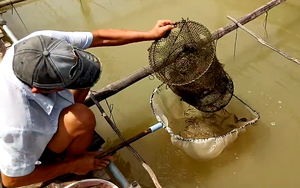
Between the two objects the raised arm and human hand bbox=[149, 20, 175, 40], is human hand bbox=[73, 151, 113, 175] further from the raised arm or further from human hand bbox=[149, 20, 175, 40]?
human hand bbox=[149, 20, 175, 40]

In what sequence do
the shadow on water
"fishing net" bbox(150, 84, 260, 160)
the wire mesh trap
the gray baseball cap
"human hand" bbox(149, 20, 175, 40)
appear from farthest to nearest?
"fishing net" bbox(150, 84, 260, 160) → the shadow on water → the wire mesh trap → "human hand" bbox(149, 20, 175, 40) → the gray baseball cap

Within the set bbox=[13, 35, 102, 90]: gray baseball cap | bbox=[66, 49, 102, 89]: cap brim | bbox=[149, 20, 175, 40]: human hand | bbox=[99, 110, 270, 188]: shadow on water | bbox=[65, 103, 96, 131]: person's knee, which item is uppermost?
bbox=[13, 35, 102, 90]: gray baseball cap

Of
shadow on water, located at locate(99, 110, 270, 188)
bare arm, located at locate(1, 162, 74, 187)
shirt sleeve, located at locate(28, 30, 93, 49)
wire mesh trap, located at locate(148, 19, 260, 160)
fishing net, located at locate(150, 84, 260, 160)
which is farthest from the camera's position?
fishing net, located at locate(150, 84, 260, 160)

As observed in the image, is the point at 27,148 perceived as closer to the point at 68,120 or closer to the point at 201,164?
the point at 68,120

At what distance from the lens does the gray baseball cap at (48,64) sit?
57.0 inches

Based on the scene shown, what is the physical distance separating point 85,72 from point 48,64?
186 millimetres

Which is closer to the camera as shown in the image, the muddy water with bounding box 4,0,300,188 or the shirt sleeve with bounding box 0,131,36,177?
the shirt sleeve with bounding box 0,131,36,177

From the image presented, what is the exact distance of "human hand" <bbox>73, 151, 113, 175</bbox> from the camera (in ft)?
6.20

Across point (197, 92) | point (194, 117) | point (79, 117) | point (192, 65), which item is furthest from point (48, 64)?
point (194, 117)

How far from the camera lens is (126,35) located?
205cm

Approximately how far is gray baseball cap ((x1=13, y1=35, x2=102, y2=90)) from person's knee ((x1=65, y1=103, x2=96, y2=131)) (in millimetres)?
247

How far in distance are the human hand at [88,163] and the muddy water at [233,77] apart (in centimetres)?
47

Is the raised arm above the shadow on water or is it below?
above

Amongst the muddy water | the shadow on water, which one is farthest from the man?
the muddy water
